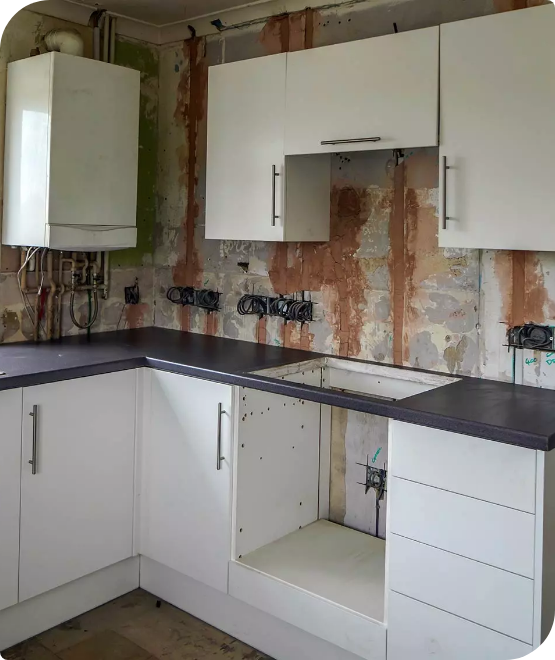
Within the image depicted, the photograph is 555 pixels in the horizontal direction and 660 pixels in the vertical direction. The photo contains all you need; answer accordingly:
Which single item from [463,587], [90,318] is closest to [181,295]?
[90,318]

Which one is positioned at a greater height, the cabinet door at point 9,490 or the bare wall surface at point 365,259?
the bare wall surface at point 365,259

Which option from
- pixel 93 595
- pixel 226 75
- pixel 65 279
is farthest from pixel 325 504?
pixel 226 75

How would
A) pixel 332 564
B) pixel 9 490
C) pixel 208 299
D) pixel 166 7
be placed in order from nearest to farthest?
pixel 9 490 < pixel 332 564 < pixel 166 7 < pixel 208 299

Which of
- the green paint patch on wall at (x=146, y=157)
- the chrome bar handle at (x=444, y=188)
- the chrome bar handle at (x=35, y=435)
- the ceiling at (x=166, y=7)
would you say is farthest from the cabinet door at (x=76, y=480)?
the ceiling at (x=166, y=7)

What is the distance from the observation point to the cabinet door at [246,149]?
2771mm

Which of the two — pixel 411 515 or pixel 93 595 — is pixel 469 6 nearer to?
pixel 411 515

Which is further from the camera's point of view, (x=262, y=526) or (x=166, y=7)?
(x=166, y=7)

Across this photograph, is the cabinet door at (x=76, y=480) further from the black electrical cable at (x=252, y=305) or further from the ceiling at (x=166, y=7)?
the ceiling at (x=166, y=7)

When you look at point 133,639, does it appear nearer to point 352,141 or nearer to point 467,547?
point 467,547

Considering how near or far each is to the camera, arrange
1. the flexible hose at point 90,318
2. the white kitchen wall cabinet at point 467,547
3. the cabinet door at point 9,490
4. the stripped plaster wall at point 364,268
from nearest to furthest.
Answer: the white kitchen wall cabinet at point 467,547 → the cabinet door at point 9,490 → the stripped plaster wall at point 364,268 → the flexible hose at point 90,318

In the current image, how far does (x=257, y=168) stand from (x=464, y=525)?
1.56 meters

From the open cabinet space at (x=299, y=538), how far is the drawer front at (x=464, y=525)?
0.36 meters

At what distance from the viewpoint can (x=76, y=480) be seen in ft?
8.67

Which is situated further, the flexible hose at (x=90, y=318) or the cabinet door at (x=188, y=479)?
the flexible hose at (x=90, y=318)
